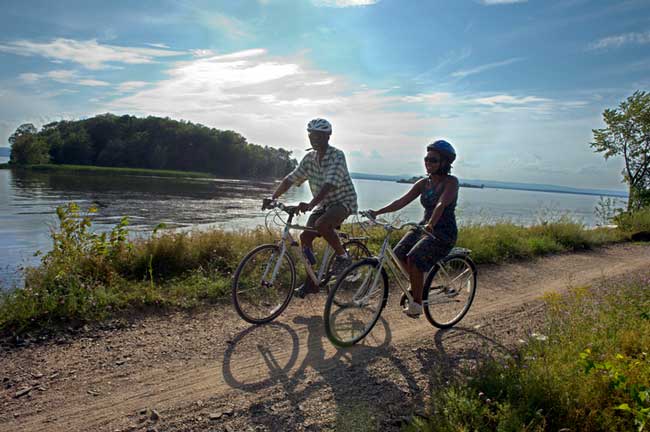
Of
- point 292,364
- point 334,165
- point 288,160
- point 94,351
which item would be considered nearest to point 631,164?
point 334,165

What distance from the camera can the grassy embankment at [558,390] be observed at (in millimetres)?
2734

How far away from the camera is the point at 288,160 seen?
82125 millimetres

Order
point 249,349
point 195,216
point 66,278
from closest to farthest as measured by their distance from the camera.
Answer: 1. point 249,349
2. point 66,278
3. point 195,216

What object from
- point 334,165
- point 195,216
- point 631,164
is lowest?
point 195,216

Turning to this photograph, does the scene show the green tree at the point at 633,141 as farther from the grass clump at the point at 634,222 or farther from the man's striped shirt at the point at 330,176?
the man's striped shirt at the point at 330,176

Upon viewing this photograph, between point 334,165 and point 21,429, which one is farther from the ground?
point 334,165

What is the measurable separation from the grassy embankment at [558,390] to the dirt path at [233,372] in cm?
45

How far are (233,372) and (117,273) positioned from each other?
318 centimetres

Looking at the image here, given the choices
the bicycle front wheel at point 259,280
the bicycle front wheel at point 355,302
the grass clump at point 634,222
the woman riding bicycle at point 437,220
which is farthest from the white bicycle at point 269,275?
the grass clump at point 634,222

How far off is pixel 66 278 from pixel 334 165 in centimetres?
371

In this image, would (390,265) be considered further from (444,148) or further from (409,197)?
(444,148)

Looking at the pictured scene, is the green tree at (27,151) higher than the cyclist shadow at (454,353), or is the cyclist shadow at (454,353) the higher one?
the green tree at (27,151)

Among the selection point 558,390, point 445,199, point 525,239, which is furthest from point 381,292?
point 525,239

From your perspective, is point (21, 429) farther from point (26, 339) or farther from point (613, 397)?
point (613, 397)
